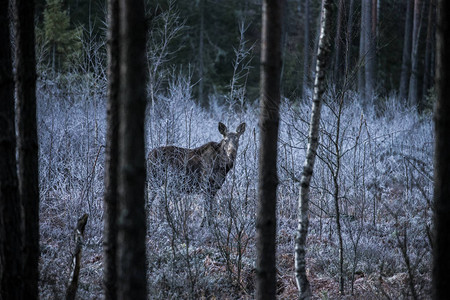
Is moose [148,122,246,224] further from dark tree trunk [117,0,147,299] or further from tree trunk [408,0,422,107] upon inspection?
tree trunk [408,0,422,107]

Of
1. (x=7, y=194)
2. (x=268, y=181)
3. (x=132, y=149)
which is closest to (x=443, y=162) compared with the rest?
(x=268, y=181)

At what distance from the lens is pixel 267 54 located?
4.34m

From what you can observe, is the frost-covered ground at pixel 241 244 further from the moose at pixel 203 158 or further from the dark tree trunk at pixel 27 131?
the moose at pixel 203 158

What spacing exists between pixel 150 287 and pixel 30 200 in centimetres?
234

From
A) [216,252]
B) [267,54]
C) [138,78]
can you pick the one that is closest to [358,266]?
[216,252]

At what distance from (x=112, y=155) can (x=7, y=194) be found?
1010 millimetres

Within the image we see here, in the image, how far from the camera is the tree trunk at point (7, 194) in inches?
178

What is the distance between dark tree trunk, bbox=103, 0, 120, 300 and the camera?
4.82 metres

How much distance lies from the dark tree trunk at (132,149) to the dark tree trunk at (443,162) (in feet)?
7.68

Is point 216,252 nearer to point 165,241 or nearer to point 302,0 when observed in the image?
point 165,241

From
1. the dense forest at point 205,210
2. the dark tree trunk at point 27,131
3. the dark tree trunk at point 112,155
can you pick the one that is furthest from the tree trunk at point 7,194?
the dark tree trunk at point 112,155

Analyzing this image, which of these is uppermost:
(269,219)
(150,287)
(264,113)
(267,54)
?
(267,54)

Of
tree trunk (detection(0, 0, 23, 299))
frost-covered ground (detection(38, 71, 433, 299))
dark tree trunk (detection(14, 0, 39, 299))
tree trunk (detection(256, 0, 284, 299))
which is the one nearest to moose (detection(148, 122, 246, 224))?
frost-covered ground (detection(38, 71, 433, 299))

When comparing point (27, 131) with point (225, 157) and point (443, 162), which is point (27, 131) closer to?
point (443, 162)
